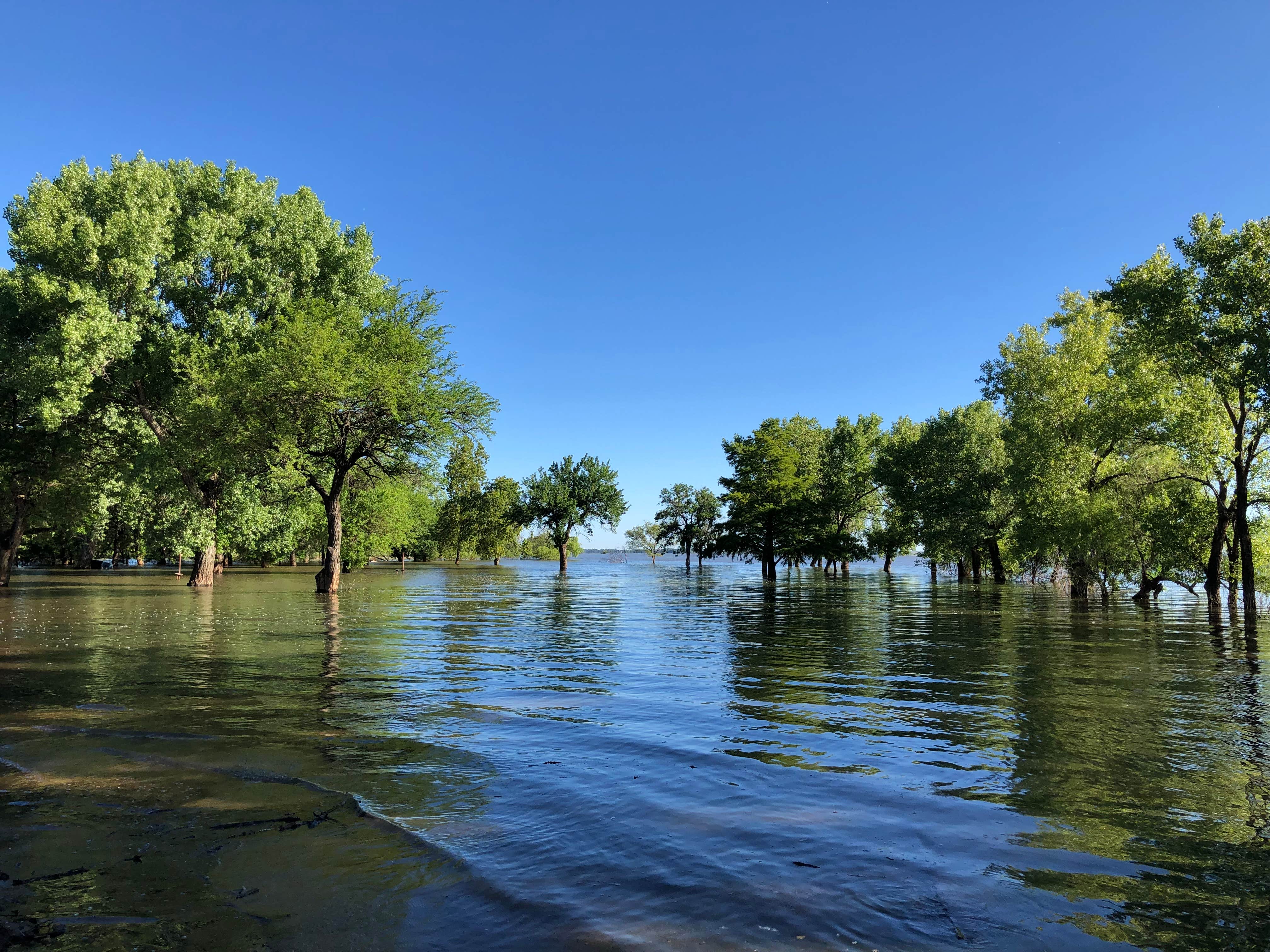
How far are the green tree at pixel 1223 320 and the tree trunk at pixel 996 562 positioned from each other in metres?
26.3

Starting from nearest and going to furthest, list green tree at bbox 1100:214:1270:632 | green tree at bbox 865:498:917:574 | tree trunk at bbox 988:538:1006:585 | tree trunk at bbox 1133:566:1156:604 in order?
green tree at bbox 1100:214:1270:632 < tree trunk at bbox 1133:566:1156:604 < tree trunk at bbox 988:538:1006:585 < green tree at bbox 865:498:917:574

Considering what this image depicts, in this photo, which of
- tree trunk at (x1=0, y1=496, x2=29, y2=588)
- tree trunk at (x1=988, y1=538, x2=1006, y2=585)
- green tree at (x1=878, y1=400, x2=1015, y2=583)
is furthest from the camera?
tree trunk at (x1=988, y1=538, x2=1006, y2=585)

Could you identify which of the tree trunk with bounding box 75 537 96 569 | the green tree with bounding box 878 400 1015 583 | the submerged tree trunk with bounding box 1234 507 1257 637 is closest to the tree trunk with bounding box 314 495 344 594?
the submerged tree trunk with bounding box 1234 507 1257 637

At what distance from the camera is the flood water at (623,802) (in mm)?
4105

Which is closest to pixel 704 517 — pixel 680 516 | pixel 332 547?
pixel 680 516

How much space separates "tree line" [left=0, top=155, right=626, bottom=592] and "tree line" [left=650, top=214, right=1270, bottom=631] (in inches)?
1293

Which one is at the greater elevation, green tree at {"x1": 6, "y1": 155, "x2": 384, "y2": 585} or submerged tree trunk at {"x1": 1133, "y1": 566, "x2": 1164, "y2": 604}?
green tree at {"x1": 6, "y1": 155, "x2": 384, "y2": 585}

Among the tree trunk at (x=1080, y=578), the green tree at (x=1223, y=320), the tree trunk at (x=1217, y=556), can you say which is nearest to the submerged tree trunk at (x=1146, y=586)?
the tree trunk at (x=1080, y=578)

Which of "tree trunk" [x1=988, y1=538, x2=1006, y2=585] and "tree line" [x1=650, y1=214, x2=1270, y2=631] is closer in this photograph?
"tree line" [x1=650, y1=214, x2=1270, y2=631]

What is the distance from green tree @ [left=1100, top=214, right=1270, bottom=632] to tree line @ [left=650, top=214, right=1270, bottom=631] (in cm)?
7

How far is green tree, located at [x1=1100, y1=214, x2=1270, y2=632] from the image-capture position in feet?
92.8

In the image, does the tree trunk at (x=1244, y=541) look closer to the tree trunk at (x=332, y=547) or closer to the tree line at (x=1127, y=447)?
the tree line at (x=1127, y=447)

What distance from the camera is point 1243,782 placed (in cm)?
712

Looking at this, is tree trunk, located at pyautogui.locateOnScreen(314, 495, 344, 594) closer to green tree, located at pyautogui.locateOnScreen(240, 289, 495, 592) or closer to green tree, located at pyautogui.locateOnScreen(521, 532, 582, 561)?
green tree, located at pyautogui.locateOnScreen(240, 289, 495, 592)
